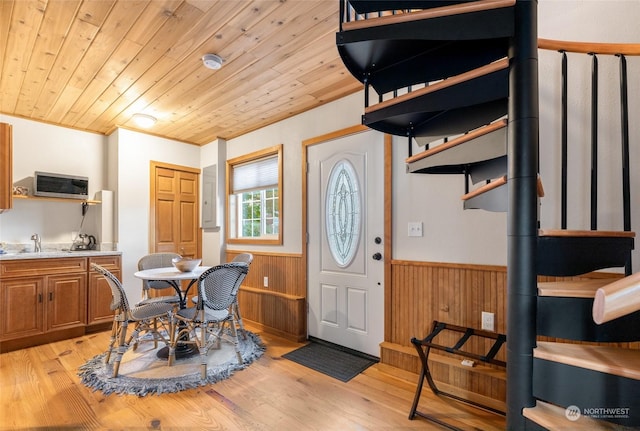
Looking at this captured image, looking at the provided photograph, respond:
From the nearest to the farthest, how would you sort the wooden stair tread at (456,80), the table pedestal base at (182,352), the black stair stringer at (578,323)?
the black stair stringer at (578,323)
the wooden stair tread at (456,80)
the table pedestal base at (182,352)

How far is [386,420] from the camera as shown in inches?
75.0

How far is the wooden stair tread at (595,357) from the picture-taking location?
971 millimetres

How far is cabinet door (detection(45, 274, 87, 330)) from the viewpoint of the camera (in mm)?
3219

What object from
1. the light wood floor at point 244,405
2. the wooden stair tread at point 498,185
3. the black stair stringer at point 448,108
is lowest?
the light wood floor at point 244,405

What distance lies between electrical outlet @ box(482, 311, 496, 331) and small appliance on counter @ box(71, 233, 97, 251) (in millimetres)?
4454

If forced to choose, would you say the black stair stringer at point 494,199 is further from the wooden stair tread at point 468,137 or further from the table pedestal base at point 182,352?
the table pedestal base at point 182,352

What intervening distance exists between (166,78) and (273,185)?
1607mm

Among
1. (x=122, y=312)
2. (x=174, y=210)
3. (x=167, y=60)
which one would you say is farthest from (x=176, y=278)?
(x=174, y=210)

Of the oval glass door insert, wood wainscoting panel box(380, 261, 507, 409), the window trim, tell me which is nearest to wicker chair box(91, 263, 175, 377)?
the window trim

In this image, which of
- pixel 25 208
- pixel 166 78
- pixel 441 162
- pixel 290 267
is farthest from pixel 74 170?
pixel 441 162

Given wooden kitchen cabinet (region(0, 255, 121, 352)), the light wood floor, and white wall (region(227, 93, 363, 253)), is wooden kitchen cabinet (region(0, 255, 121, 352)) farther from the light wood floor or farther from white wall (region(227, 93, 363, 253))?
white wall (region(227, 93, 363, 253))

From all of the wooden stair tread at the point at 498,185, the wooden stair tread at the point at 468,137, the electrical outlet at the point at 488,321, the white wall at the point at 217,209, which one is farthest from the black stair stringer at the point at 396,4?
the white wall at the point at 217,209

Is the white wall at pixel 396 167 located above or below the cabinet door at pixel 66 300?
above

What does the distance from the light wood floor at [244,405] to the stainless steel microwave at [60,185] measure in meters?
1.90
